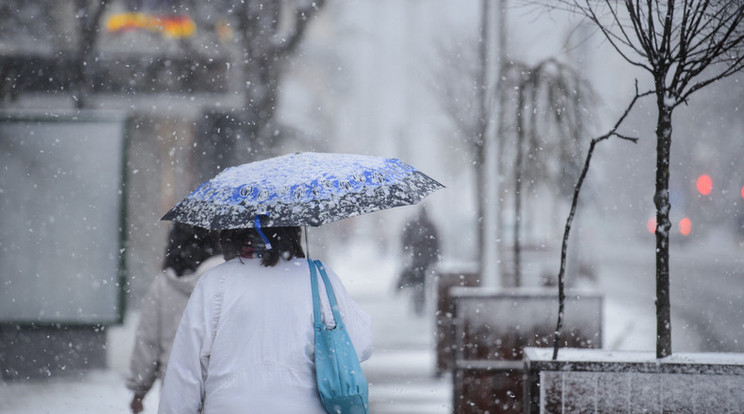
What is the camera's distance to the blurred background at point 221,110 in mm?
7895

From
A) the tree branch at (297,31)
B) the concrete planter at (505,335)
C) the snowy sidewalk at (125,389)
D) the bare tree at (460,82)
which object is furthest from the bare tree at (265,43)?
the concrete planter at (505,335)

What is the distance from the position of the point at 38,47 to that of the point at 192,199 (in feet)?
23.8

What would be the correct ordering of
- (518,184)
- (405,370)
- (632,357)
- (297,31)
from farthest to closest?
(297,31) < (405,370) < (518,184) < (632,357)

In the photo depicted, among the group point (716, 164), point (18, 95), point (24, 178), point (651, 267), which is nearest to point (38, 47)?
point (18, 95)

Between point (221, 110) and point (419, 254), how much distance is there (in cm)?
363

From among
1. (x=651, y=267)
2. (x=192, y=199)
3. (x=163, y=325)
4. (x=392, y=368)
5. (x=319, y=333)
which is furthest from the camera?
(x=651, y=267)

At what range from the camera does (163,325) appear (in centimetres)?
465

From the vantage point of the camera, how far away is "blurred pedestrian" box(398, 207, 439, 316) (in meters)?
12.9

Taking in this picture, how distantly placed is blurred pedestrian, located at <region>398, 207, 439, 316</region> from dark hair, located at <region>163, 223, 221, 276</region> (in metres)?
8.02

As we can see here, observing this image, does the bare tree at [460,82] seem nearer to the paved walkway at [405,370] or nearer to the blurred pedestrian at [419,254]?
the blurred pedestrian at [419,254]

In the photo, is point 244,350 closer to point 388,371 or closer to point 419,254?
point 388,371

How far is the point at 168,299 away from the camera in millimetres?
4645

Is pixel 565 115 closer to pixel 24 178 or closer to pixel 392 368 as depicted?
pixel 392 368

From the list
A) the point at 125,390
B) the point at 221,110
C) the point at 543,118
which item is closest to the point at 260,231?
the point at 543,118
